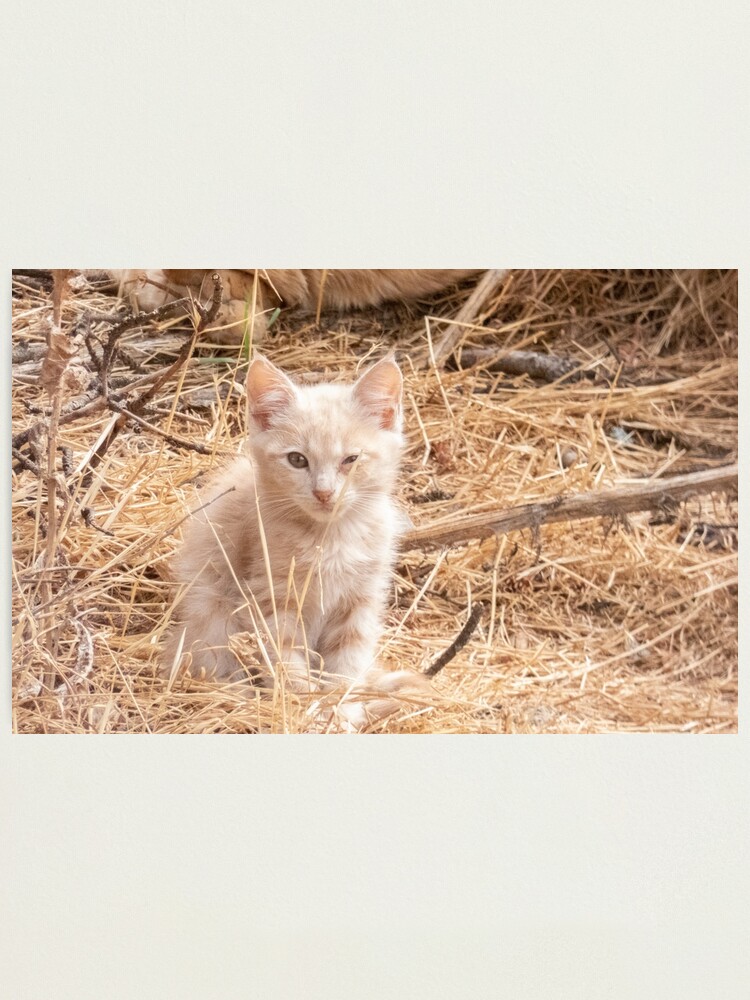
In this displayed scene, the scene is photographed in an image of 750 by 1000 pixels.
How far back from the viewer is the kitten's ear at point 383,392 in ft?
5.88

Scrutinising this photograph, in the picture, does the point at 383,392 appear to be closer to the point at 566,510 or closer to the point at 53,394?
the point at 566,510

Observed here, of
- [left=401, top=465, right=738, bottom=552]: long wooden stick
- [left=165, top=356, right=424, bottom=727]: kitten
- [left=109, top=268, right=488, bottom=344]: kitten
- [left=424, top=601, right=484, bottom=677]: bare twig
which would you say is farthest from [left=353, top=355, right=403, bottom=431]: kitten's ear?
[left=424, top=601, right=484, bottom=677]: bare twig

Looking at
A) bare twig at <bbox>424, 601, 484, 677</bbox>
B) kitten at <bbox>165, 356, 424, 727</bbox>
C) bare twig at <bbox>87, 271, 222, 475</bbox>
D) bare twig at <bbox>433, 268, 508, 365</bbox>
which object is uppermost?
bare twig at <bbox>433, 268, 508, 365</bbox>

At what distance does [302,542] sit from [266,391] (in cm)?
29

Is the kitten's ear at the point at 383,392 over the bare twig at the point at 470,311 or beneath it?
beneath

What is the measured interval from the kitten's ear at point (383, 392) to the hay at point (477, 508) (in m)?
0.03

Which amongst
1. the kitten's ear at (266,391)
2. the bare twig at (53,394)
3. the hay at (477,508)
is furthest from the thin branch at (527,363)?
the bare twig at (53,394)

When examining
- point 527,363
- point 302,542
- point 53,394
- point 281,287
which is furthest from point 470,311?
point 53,394

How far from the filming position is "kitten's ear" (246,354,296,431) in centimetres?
180

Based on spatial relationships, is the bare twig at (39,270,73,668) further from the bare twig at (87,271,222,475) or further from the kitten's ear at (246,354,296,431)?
the kitten's ear at (246,354,296,431)

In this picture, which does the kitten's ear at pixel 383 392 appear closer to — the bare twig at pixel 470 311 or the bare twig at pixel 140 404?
the bare twig at pixel 470 311
